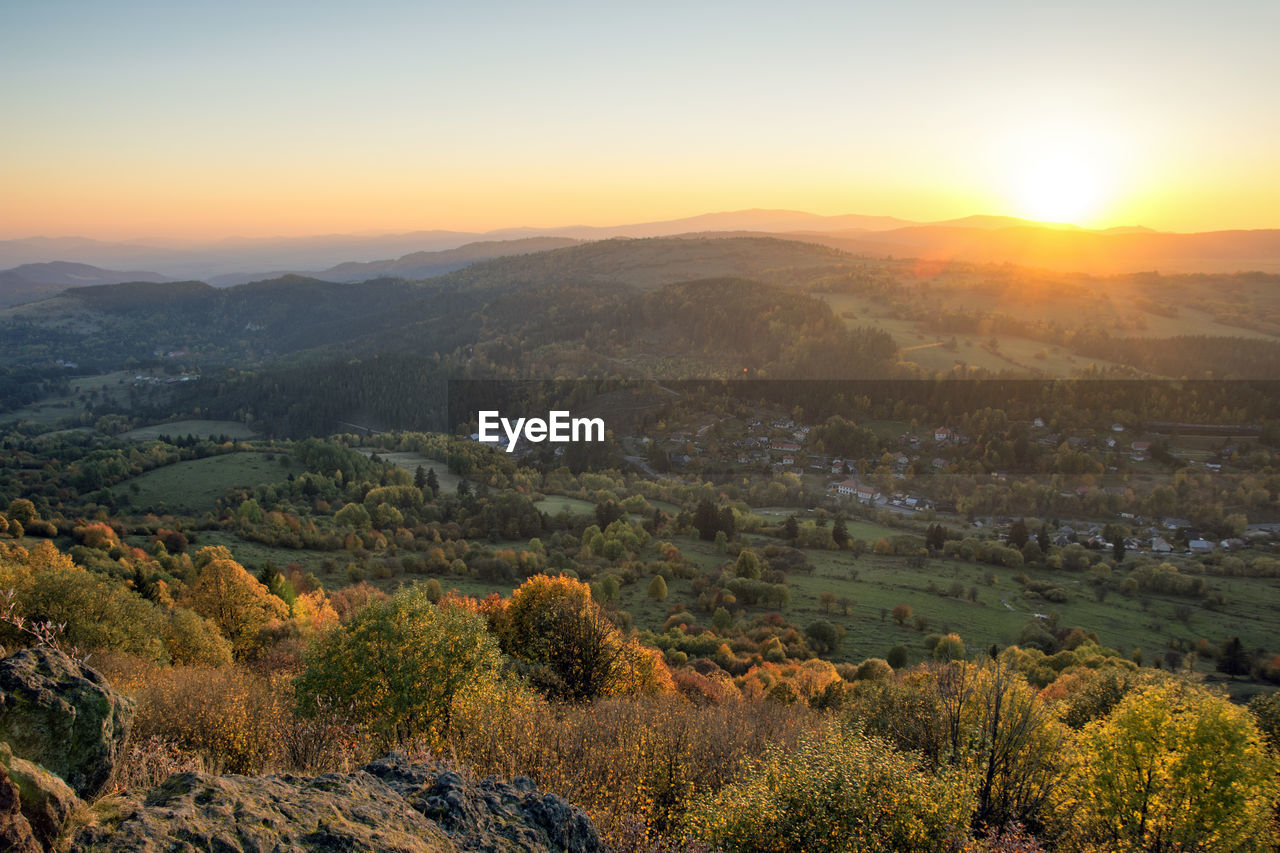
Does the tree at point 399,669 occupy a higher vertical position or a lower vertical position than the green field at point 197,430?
higher

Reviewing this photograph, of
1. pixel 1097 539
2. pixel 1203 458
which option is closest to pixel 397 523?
pixel 1097 539

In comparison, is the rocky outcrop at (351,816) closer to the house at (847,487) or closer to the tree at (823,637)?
the tree at (823,637)

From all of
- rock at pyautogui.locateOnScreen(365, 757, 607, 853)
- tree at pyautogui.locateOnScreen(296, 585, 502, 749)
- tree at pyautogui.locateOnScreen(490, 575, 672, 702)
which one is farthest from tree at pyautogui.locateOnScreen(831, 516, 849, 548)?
rock at pyautogui.locateOnScreen(365, 757, 607, 853)

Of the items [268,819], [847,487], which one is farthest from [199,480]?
[268,819]

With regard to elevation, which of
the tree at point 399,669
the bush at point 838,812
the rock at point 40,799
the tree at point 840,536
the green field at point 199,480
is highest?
the rock at point 40,799

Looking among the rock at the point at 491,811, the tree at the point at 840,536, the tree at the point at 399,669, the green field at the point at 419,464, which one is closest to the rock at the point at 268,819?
the rock at the point at 491,811

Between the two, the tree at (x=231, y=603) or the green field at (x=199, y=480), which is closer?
the tree at (x=231, y=603)

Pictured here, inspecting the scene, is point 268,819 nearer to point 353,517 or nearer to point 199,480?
point 353,517
